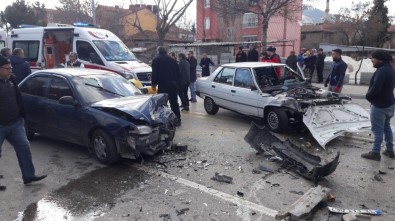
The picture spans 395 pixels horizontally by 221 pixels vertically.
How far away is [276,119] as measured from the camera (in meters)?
7.61

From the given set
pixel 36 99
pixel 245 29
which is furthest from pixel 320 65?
pixel 245 29

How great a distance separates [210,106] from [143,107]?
169 inches

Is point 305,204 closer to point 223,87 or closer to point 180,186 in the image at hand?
point 180,186

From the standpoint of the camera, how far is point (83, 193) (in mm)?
4660

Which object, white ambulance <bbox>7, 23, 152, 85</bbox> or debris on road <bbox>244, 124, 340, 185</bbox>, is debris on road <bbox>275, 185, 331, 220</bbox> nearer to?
debris on road <bbox>244, 124, 340, 185</bbox>

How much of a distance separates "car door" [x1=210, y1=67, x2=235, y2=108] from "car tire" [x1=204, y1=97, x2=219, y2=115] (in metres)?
0.21

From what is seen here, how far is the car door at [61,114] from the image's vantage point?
5.99 meters

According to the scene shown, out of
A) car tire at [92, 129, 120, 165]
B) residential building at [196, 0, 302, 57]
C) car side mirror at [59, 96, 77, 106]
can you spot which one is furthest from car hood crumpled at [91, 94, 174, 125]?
residential building at [196, 0, 302, 57]

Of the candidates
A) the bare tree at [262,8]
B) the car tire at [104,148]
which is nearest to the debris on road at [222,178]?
the car tire at [104,148]

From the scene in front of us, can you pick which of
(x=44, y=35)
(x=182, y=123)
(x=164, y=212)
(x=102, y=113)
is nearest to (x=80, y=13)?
(x=44, y=35)

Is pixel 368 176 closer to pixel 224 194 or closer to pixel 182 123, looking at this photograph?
pixel 224 194

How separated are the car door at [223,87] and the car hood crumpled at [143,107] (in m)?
2.85

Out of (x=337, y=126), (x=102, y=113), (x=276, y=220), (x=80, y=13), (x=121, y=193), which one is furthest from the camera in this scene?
(x=80, y=13)

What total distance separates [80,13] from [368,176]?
34964mm
